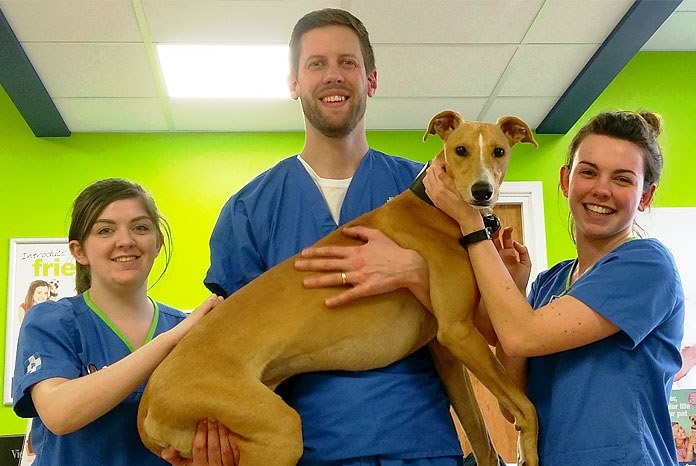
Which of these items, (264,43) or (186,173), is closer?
(264,43)

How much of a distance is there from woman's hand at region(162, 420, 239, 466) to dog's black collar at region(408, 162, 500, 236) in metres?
0.77

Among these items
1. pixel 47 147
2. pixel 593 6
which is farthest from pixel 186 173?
pixel 593 6

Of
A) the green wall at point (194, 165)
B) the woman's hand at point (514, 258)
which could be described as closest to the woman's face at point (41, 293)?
the green wall at point (194, 165)

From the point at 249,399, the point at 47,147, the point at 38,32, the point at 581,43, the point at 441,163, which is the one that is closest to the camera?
the point at 249,399

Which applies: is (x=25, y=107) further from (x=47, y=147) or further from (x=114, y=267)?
(x=114, y=267)

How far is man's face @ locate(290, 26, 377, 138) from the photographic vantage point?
187 cm

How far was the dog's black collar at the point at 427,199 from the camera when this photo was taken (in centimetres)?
179

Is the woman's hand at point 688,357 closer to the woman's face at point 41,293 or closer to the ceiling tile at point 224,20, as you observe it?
the ceiling tile at point 224,20

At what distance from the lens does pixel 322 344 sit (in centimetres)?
168

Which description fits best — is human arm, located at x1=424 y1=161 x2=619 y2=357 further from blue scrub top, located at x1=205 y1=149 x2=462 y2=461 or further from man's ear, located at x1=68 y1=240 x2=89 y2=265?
man's ear, located at x1=68 y1=240 x2=89 y2=265

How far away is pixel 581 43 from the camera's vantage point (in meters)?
3.94

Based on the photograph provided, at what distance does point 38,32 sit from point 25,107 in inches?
31.2

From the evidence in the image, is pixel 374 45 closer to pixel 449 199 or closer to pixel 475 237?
pixel 449 199

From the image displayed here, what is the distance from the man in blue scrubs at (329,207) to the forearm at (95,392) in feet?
0.96
